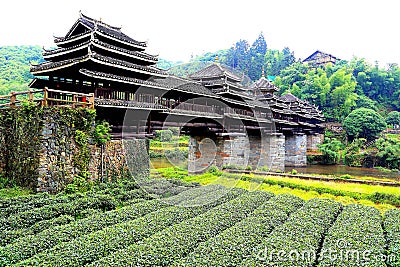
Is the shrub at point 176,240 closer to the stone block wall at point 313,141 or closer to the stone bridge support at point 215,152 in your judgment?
the stone bridge support at point 215,152

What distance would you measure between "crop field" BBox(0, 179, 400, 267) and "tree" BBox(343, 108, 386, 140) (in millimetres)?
35666

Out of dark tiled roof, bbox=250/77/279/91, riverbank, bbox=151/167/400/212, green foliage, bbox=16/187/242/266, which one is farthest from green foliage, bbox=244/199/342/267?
dark tiled roof, bbox=250/77/279/91

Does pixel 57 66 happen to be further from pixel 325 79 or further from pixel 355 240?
pixel 325 79

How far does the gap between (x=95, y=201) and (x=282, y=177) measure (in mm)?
13807

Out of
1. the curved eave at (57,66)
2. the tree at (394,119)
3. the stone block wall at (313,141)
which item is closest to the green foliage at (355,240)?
the curved eave at (57,66)

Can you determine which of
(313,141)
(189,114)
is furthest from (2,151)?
(313,141)

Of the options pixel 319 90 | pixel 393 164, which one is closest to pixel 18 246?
pixel 393 164

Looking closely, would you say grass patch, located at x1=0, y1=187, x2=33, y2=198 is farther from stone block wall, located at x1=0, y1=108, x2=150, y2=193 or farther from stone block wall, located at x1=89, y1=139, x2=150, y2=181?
stone block wall, located at x1=89, y1=139, x2=150, y2=181

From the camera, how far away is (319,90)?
177 feet

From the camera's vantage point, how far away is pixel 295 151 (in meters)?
37.1

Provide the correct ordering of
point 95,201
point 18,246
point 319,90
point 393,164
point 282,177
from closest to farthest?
point 18,246
point 95,201
point 282,177
point 393,164
point 319,90

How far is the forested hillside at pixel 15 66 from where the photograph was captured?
123ft

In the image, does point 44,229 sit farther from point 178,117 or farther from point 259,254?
point 178,117

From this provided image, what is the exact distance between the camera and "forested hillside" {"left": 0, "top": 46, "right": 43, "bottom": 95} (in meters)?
37.5
